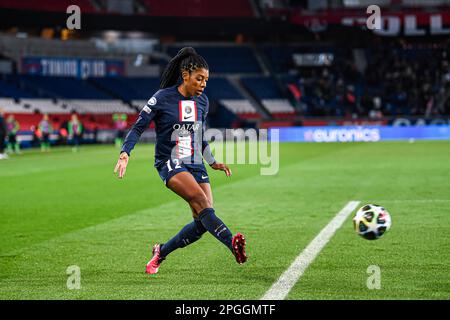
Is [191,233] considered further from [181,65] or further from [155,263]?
[181,65]

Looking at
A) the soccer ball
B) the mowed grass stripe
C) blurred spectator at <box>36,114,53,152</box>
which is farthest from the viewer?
blurred spectator at <box>36,114,53,152</box>

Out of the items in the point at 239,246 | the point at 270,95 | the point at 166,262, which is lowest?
the point at 166,262

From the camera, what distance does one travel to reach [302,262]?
24.4ft

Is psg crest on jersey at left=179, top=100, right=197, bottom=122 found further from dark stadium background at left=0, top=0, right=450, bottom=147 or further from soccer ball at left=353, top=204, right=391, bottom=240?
dark stadium background at left=0, top=0, right=450, bottom=147

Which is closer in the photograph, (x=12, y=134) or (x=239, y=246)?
(x=239, y=246)

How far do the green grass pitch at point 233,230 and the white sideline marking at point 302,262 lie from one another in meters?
0.08

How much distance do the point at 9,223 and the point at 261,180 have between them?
8.42 m

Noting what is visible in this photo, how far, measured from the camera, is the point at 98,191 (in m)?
16.3

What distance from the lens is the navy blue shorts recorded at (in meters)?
6.88

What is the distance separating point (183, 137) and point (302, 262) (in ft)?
5.93

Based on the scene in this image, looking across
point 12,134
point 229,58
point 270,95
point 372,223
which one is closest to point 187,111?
point 372,223

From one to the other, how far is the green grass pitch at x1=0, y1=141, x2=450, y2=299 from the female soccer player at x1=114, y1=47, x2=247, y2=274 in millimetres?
552

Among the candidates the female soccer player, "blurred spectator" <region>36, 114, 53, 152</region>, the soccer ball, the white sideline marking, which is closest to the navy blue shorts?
the female soccer player
